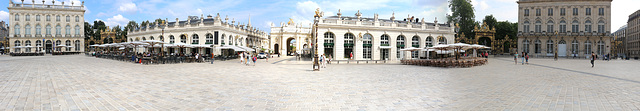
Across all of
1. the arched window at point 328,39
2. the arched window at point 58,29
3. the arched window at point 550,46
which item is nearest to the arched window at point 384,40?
the arched window at point 328,39

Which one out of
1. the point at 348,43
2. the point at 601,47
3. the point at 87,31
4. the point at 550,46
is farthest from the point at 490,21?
the point at 87,31

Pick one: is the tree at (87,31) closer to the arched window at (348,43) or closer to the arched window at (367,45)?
the arched window at (348,43)

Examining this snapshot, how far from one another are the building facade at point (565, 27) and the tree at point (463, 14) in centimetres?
827

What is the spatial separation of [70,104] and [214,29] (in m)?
37.9

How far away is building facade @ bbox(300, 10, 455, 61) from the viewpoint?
108 feet

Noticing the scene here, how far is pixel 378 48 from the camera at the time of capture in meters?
35.3

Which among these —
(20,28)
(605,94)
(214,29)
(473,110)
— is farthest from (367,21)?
(20,28)

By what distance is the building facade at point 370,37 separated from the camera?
33000 mm

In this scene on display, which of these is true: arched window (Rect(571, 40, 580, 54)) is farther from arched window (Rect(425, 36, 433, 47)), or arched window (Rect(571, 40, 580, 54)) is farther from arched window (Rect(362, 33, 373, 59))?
arched window (Rect(362, 33, 373, 59))

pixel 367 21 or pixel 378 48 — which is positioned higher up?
pixel 367 21

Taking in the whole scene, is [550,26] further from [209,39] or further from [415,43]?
[209,39]

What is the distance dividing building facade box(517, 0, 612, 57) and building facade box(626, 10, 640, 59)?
3185 centimetres

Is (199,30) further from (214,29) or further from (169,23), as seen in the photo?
(169,23)

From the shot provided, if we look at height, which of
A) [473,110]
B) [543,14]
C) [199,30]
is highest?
[543,14]
